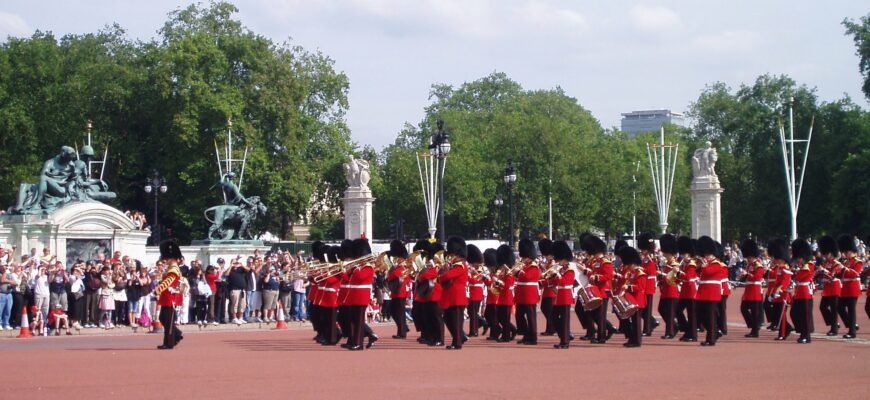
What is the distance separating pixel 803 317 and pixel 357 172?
98.3 feet

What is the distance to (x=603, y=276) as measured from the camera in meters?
19.8

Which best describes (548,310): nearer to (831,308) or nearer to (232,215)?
(831,308)

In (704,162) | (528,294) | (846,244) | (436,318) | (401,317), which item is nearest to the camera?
(436,318)

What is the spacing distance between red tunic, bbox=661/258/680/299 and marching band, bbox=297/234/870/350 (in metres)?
0.02

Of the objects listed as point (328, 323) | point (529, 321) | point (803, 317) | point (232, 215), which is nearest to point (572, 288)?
point (529, 321)

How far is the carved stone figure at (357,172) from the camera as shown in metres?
48.2

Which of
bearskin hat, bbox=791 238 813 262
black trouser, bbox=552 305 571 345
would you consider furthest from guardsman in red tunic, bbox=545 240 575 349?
bearskin hat, bbox=791 238 813 262

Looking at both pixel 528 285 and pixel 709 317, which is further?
pixel 528 285

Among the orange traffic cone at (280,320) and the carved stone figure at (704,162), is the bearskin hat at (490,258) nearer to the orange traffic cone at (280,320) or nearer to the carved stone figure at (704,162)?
the orange traffic cone at (280,320)

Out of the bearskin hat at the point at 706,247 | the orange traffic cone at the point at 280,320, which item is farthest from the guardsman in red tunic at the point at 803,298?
the orange traffic cone at the point at 280,320

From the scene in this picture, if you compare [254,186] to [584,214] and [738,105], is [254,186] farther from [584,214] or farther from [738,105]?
[738,105]

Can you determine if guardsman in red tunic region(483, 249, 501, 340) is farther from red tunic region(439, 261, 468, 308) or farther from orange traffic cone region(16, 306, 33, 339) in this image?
orange traffic cone region(16, 306, 33, 339)

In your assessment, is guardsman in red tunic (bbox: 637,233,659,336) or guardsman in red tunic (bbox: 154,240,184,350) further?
guardsman in red tunic (bbox: 637,233,659,336)

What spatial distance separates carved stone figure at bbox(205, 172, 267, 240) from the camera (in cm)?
3681
